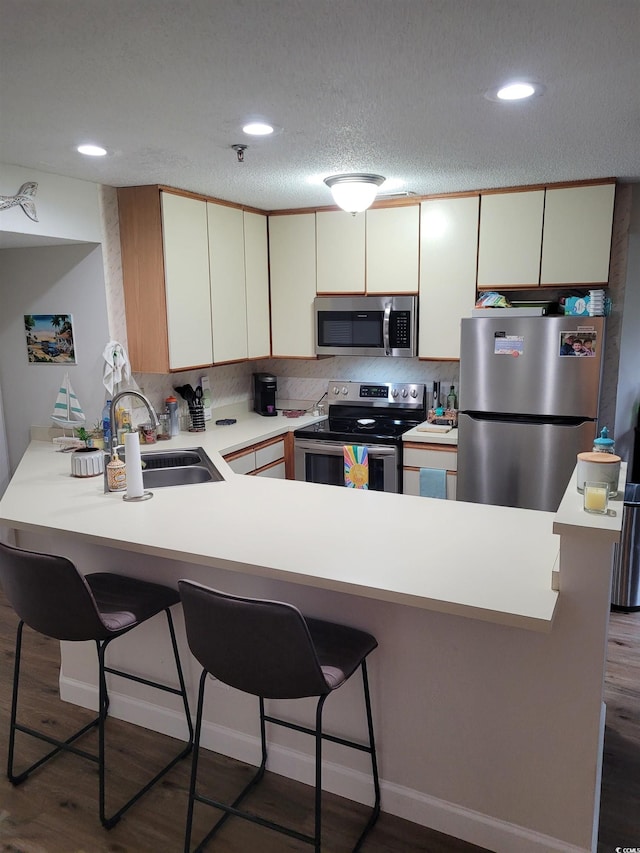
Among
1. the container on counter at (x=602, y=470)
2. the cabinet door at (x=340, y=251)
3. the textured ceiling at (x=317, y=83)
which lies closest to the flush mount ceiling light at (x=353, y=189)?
the textured ceiling at (x=317, y=83)

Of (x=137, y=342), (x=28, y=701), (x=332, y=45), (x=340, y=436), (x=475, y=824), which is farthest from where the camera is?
(x=340, y=436)

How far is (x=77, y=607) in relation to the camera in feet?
6.46

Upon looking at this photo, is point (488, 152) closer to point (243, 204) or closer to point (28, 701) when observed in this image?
point (243, 204)

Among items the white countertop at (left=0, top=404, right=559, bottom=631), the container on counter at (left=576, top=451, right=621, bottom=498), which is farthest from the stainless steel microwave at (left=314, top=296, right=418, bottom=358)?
the container on counter at (left=576, top=451, right=621, bottom=498)

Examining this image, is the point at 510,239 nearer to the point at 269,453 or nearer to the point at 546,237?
the point at 546,237

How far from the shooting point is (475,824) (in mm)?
1965

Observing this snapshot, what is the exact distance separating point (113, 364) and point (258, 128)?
5.59 feet

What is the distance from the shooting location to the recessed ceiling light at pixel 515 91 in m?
1.94

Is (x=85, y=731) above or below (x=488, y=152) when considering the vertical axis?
below

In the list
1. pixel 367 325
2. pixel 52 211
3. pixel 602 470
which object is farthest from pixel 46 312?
pixel 602 470

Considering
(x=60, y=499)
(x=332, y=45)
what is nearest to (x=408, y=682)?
(x=60, y=499)

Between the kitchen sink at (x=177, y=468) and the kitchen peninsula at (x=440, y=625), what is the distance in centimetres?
63

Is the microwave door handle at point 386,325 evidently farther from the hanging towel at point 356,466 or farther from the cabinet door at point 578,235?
the cabinet door at point 578,235

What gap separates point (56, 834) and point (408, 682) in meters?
1.23
